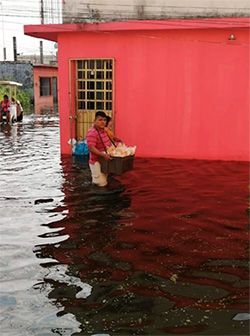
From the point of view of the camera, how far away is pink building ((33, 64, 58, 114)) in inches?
1612

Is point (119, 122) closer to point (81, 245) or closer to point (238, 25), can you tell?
point (238, 25)

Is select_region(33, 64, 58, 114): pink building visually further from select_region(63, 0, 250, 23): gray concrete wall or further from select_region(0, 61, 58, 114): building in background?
select_region(63, 0, 250, 23): gray concrete wall

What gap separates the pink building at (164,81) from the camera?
11.4 m

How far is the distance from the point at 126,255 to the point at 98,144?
142 inches

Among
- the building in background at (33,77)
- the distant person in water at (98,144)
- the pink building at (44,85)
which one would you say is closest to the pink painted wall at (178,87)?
the distant person in water at (98,144)

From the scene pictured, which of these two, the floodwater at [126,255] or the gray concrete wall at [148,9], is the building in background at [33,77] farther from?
the floodwater at [126,255]

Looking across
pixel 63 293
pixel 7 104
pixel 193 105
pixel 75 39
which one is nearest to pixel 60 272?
pixel 63 293

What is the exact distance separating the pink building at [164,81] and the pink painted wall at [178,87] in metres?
0.02

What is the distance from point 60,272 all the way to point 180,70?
7.78 meters

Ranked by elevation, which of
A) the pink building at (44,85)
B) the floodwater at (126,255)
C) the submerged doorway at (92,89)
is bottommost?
the floodwater at (126,255)

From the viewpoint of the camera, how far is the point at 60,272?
527 cm

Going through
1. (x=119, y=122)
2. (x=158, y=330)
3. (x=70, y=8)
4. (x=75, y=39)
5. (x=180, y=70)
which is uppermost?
(x=70, y=8)

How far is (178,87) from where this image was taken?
1186 cm

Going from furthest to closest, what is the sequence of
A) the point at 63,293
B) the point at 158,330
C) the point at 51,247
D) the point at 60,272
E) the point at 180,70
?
the point at 180,70 → the point at 51,247 → the point at 60,272 → the point at 63,293 → the point at 158,330
